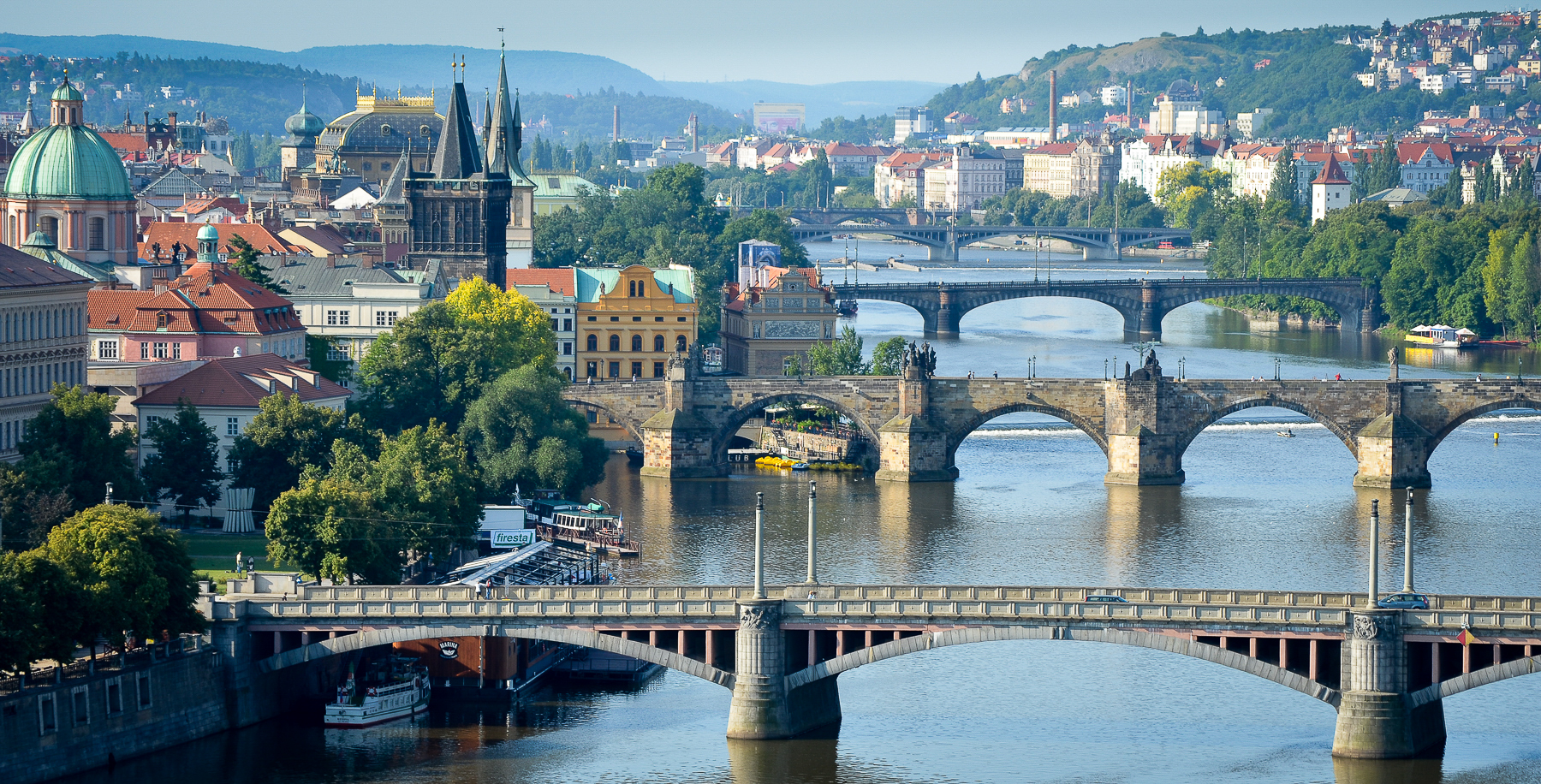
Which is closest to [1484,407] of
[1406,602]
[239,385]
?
[1406,602]

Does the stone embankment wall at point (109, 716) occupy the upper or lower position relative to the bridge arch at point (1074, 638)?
lower

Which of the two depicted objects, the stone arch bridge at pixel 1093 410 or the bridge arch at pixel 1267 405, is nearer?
the stone arch bridge at pixel 1093 410

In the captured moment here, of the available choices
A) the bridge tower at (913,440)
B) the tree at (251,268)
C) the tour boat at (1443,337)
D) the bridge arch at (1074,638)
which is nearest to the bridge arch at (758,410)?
the bridge tower at (913,440)

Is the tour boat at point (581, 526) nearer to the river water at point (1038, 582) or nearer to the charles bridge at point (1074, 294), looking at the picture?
the river water at point (1038, 582)

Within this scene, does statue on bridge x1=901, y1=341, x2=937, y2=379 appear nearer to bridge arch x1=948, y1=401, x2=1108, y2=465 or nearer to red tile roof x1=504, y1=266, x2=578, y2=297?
bridge arch x1=948, y1=401, x2=1108, y2=465

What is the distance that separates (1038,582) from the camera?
72000 millimetres

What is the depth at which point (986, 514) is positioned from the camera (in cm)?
8569

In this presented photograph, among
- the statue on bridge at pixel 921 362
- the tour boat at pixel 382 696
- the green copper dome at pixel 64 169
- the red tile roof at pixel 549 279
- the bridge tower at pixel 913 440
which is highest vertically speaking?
the green copper dome at pixel 64 169

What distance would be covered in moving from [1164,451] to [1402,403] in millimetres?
7920

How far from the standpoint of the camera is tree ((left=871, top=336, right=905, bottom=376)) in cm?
10725

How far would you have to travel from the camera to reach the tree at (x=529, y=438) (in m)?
82.7

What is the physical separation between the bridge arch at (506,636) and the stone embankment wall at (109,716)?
1686 mm

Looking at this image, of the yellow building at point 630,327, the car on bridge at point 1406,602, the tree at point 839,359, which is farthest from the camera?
the yellow building at point 630,327

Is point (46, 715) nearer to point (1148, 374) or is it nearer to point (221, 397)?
point (221, 397)
